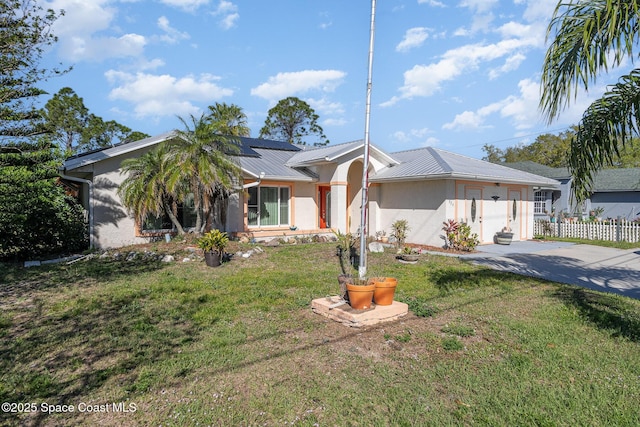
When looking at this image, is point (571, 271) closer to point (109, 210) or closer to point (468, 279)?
point (468, 279)

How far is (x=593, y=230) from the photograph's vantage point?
60.2 feet

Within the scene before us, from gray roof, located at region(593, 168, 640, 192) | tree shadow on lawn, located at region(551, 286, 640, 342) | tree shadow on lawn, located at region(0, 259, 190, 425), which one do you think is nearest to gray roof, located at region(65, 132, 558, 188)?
tree shadow on lawn, located at region(551, 286, 640, 342)

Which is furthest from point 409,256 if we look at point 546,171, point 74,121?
point 74,121

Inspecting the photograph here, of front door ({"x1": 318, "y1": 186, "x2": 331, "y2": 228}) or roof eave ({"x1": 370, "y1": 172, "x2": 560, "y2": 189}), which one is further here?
front door ({"x1": 318, "y1": 186, "x2": 331, "y2": 228})

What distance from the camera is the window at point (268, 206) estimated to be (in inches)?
627

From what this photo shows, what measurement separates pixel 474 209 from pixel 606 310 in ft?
29.6

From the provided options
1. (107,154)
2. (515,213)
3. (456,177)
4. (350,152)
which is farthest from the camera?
(515,213)

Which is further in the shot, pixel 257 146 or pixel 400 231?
pixel 257 146

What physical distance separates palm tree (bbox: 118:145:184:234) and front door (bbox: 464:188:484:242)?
11051 mm

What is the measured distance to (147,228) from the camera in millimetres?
13719

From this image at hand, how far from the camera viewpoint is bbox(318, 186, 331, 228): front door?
60.3ft

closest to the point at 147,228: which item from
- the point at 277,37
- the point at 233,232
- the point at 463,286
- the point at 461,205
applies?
the point at 233,232

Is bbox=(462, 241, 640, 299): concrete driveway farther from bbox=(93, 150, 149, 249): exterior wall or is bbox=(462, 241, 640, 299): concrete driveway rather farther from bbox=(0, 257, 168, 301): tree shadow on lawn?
bbox=(93, 150, 149, 249): exterior wall

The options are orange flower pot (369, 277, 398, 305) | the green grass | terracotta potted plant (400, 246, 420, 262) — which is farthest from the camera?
terracotta potted plant (400, 246, 420, 262)
